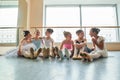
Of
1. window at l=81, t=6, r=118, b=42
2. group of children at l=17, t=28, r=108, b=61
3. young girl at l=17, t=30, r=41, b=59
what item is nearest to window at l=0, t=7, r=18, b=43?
young girl at l=17, t=30, r=41, b=59

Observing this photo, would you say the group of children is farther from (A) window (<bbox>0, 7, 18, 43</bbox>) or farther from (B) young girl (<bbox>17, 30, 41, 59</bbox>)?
(A) window (<bbox>0, 7, 18, 43</bbox>)

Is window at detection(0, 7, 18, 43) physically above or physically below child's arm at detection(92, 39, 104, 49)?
above

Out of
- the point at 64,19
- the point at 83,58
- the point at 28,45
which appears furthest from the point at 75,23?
the point at 83,58

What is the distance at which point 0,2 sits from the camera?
582 cm

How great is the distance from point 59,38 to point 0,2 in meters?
2.29

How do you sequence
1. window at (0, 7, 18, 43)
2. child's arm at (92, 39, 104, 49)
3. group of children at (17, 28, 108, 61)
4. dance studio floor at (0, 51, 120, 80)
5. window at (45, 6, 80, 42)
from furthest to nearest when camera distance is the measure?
window at (45, 6, 80, 42) < window at (0, 7, 18, 43) < child's arm at (92, 39, 104, 49) < group of children at (17, 28, 108, 61) < dance studio floor at (0, 51, 120, 80)

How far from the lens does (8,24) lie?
6410 mm

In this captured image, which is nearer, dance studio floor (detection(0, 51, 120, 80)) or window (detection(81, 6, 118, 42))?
dance studio floor (detection(0, 51, 120, 80))

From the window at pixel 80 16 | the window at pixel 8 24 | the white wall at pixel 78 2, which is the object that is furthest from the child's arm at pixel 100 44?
the white wall at pixel 78 2

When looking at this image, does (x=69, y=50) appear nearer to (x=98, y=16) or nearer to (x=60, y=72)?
(x=60, y=72)

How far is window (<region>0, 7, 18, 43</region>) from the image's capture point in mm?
5987

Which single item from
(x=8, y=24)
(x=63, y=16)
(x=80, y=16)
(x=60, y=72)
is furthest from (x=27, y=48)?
(x=80, y=16)

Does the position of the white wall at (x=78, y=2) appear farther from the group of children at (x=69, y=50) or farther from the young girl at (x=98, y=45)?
the young girl at (x=98, y=45)

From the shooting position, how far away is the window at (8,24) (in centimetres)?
599
